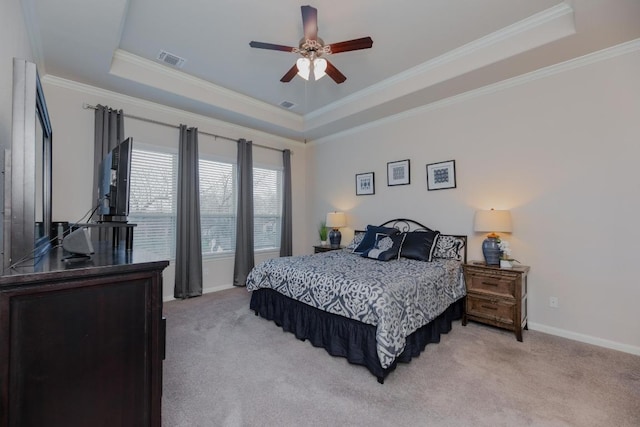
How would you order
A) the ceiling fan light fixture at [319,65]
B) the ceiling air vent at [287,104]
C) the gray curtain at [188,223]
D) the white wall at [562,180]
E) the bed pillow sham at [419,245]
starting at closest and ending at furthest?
the ceiling fan light fixture at [319,65] < the white wall at [562,180] < the bed pillow sham at [419,245] < the gray curtain at [188,223] < the ceiling air vent at [287,104]

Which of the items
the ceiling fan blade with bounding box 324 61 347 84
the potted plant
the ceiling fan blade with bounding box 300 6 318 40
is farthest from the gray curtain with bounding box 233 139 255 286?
the ceiling fan blade with bounding box 300 6 318 40

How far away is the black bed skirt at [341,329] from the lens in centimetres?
223

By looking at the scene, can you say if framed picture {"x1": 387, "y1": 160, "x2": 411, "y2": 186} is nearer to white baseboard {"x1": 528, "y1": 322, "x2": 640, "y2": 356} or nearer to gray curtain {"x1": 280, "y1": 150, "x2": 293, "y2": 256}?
gray curtain {"x1": 280, "y1": 150, "x2": 293, "y2": 256}

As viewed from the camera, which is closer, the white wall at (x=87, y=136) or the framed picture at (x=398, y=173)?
the white wall at (x=87, y=136)

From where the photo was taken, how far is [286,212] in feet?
17.7

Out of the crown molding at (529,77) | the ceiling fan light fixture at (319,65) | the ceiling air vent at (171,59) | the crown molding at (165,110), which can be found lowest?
the ceiling fan light fixture at (319,65)

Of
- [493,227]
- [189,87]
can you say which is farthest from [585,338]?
[189,87]

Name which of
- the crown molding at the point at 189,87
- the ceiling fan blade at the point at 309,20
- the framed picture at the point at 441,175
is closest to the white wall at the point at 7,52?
the crown molding at the point at 189,87

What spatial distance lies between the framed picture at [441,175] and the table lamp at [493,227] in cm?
77

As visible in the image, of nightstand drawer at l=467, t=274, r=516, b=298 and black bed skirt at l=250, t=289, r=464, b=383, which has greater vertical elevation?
nightstand drawer at l=467, t=274, r=516, b=298

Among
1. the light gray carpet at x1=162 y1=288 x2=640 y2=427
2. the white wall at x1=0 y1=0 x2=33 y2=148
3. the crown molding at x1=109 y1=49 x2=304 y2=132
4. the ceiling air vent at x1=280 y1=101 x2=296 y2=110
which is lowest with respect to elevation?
the light gray carpet at x1=162 y1=288 x2=640 y2=427

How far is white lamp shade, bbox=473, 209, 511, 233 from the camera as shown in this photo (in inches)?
119

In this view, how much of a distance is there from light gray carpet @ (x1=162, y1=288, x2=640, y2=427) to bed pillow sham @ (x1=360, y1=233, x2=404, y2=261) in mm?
1049

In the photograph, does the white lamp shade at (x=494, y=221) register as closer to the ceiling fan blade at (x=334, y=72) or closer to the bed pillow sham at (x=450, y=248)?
the bed pillow sham at (x=450, y=248)
